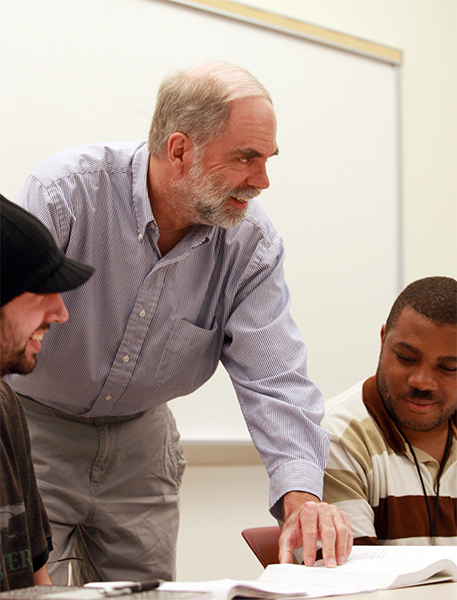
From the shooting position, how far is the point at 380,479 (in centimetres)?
151

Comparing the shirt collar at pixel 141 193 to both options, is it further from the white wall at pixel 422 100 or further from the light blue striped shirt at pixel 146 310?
A: the white wall at pixel 422 100

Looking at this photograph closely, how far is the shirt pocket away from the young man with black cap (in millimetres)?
437

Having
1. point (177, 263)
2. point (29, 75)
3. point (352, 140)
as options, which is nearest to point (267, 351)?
point (177, 263)

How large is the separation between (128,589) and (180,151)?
3.29 ft

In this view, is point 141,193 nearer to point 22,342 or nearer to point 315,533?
point 22,342

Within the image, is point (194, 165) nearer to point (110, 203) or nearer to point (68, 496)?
point (110, 203)

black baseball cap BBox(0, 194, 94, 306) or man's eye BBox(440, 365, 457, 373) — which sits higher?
black baseball cap BBox(0, 194, 94, 306)

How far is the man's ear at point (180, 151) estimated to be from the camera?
4.82 ft

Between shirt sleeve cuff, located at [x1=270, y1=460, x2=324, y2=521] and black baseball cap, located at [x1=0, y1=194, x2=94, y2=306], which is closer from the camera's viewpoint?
black baseball cap, located at [x1=0, y1=194, x2=94, y2=306]

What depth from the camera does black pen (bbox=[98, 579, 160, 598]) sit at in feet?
2.28

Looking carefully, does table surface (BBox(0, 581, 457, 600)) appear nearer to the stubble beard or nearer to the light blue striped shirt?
the light blue striped shirt

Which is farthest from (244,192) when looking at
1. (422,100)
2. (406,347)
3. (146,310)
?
(422,100)

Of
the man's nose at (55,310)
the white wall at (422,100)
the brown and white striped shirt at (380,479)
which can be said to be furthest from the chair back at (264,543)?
the white wall at (422,100)

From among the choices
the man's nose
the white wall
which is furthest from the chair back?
the white wall
